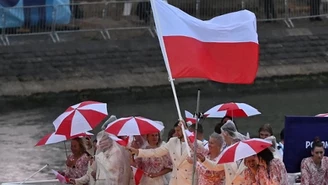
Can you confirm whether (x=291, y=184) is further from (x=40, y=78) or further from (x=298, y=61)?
(x=298, y=61)

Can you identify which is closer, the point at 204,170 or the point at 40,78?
the point at 204,170

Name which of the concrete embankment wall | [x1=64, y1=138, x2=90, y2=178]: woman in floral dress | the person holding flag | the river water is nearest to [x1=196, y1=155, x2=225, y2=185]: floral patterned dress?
the person holding flag

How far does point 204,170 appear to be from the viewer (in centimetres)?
973

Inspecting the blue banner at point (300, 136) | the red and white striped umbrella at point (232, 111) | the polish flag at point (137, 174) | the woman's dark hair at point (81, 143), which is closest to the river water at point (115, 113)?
the red and white striped umbrella at point (232, 111)

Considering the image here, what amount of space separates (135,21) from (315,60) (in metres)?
4.71

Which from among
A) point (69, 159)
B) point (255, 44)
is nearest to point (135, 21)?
point (69, 159)

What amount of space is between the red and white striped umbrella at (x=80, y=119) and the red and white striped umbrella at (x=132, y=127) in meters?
0.48

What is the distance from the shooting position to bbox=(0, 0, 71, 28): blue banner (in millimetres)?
23688

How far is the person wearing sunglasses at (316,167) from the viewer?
382 inches

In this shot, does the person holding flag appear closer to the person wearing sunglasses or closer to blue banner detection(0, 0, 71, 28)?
the person wearing sunglasses

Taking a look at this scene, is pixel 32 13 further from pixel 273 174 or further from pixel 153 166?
pixel 273 174

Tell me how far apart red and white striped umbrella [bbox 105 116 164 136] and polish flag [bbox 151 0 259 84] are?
3.28 feet

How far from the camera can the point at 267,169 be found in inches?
336

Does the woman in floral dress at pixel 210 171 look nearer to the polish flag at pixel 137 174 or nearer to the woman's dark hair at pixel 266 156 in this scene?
the woman's dark hair at pixel 266 156
